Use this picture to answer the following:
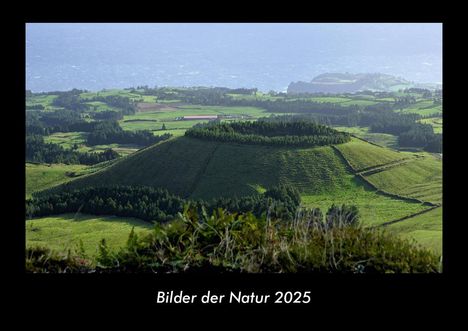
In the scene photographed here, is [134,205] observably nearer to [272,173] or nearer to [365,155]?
[272,173]

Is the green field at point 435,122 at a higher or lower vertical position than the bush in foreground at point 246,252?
higher

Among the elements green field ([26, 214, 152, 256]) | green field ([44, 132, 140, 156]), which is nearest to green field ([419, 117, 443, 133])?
green field ([44, 132, 140, 156])

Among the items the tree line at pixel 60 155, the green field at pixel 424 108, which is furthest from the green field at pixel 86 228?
the green field at pixel 424 108

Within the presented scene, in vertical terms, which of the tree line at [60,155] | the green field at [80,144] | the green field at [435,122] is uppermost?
the green field at [435,122]

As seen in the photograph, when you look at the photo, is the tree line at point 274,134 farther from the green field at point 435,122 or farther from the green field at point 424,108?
the green field at point 424,108

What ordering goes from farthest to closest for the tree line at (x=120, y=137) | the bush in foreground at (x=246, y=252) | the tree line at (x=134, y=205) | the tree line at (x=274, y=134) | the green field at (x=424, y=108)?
the green field at (x=424, y=108) → the tree line at (x=120, y=137) → the tree line at (x=274, y=134) → the tree line at (x=134, y=205) → the bush in foreground at (x=246, y=252)

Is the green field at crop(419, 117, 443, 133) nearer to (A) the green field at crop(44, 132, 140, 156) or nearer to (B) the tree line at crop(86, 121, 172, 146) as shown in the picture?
(B) the tree line at crop(86, 121, 172, 146)

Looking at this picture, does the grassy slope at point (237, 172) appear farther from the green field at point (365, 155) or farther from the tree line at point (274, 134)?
the green field at point (365, 155)

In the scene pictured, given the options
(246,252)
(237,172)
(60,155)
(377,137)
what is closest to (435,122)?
(377,137)

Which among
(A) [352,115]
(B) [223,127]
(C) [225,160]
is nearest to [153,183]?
(C) [225,160]

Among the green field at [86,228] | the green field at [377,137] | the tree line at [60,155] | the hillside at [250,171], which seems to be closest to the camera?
the green field at [86,228]

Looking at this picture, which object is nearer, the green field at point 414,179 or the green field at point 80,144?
the green field at point 414,179

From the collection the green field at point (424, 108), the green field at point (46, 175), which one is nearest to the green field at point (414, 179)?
the green field at point (46, 175)
